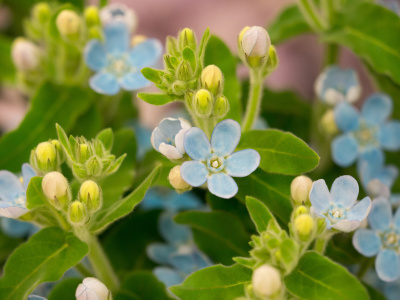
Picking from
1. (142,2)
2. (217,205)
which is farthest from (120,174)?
(142,2)

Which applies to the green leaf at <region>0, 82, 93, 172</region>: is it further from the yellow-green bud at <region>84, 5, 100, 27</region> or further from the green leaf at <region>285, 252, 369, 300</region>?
the green leaf at <region>285, 252, 369, 300</region>

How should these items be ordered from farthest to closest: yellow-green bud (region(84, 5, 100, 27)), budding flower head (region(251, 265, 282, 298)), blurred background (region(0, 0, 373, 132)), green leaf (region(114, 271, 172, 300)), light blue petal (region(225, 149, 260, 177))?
blurred background (region(0, 0, 373, 132))
yellow-green bud (region(84, 5, 100, 27))
green leaf (region(114, 271, 172, 300))
light blue petal (region(225, 149, 260, 177))
budding flower head (region(251, 265, 282, 298))

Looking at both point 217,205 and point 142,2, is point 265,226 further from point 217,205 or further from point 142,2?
point 142,2

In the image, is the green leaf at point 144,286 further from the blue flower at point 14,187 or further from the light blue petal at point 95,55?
the light blue petal at point 95,55

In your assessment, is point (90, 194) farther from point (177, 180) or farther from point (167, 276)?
point (167, 276)

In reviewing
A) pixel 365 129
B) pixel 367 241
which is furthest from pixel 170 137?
pixel 365 129

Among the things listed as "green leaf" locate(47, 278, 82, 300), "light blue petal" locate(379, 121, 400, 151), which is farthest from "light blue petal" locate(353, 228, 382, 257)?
"green leaf" locate(47, 278, 82, 300)
